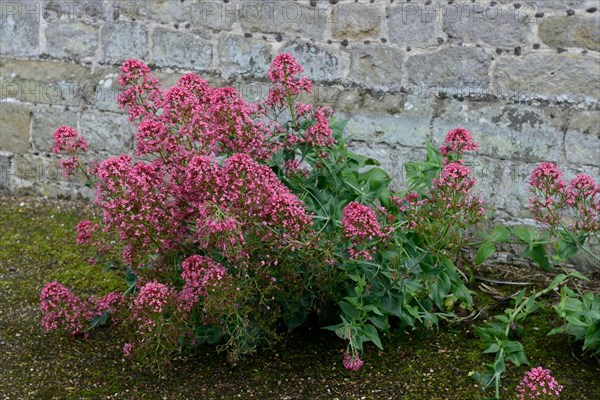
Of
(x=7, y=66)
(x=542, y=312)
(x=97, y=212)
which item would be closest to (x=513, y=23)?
(x=542, y=312)

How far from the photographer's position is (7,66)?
5301 mm

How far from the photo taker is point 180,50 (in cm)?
485

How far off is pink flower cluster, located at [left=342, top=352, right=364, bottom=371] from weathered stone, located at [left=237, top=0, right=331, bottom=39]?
6.49ft

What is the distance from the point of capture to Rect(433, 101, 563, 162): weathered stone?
416 centimetres

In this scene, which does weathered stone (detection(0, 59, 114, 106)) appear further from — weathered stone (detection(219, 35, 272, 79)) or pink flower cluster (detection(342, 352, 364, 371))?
pink flower cluster (detection(342, 352, 364, 371))

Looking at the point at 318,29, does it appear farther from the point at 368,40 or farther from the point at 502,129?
the point at 502,129

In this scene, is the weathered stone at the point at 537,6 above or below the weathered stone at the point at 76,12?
above

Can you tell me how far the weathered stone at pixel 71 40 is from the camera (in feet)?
16.6

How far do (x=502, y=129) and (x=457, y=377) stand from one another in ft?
4.97

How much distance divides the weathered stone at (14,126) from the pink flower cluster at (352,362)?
9.95ft

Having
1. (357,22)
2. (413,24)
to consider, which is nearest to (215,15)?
(357,22)

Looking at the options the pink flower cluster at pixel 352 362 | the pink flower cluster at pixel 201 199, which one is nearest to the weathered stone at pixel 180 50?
the pink flower cluster at pixel 201 199

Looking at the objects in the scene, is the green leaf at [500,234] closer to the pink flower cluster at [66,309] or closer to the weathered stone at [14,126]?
the pink flower cluster at [66,309]

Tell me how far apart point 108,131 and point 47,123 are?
439 mm
